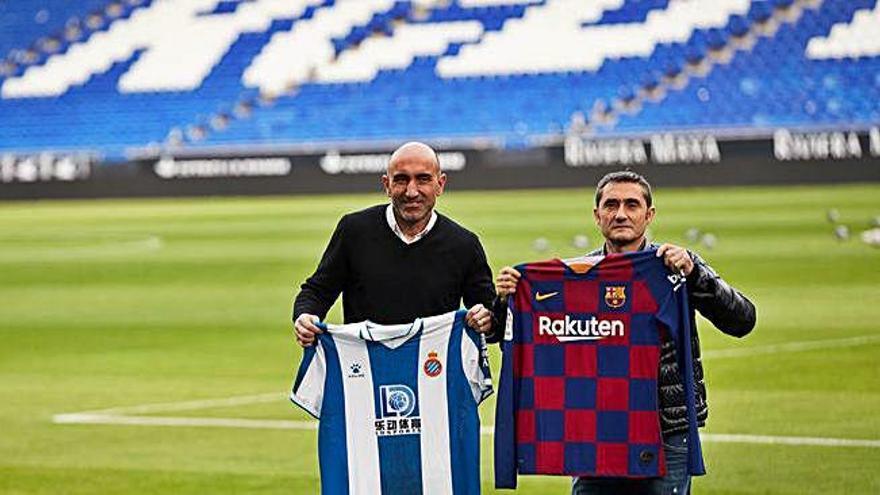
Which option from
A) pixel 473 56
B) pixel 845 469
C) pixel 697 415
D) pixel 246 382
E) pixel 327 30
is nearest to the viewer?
pixel 697 415

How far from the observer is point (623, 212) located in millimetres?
5258

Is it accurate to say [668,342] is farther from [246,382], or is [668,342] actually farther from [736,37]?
[736,37]

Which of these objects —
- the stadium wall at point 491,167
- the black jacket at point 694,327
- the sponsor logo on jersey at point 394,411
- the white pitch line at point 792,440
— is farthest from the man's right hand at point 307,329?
the stadium wall at point 491,167

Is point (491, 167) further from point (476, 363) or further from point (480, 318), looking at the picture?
point (480, 318)

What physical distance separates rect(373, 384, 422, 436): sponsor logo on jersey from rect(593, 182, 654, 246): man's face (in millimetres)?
985

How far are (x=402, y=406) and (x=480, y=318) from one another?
45cm

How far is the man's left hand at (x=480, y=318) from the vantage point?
5.66 meters

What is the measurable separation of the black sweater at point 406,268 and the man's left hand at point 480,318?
16 cm

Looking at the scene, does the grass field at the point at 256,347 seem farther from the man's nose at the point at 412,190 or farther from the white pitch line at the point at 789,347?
the man's nose at the point at 412,190

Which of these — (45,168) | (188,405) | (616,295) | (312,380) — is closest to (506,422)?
(616,295)

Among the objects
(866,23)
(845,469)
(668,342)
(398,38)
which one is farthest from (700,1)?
(668,342)

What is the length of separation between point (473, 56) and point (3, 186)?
11.7 metres

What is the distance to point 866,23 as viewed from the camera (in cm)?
3797

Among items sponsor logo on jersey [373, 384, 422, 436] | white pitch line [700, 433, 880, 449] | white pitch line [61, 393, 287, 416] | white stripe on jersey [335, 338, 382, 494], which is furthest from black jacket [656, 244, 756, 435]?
white pitch line [61, 393, 287, 416]
